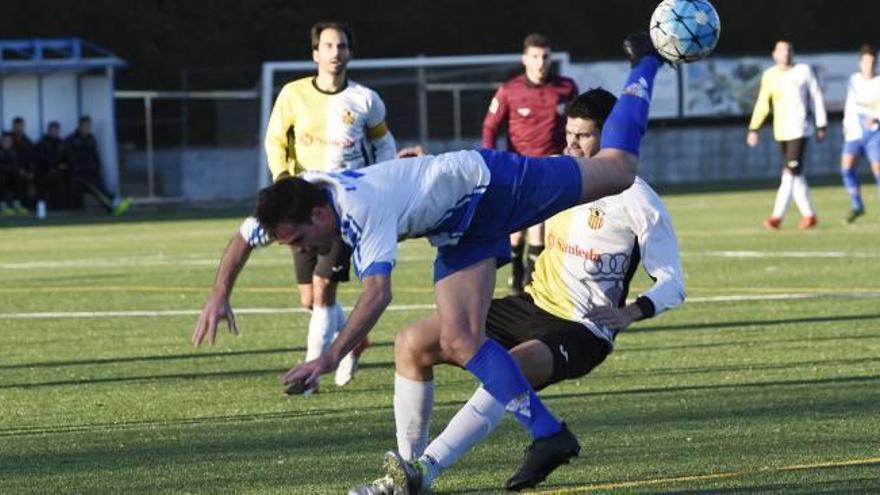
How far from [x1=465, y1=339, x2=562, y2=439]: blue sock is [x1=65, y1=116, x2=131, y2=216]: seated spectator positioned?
31062 mm

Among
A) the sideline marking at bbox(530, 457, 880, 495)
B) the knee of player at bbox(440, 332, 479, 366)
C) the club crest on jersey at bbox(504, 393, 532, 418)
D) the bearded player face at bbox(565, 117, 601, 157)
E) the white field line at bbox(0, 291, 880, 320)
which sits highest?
the bearded player face at bbox(565, 117, 601, 157)

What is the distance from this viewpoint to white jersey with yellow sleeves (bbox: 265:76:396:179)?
12.8 m

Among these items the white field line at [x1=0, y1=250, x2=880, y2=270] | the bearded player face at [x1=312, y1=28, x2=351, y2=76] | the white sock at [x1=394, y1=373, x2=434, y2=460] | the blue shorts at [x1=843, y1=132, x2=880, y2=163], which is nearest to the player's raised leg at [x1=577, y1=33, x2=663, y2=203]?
the white sock at [x1=394, y1=373, x2=434, y2=460]

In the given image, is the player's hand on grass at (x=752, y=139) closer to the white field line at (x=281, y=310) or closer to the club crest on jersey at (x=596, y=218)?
the white field line at (x=281, y=310)

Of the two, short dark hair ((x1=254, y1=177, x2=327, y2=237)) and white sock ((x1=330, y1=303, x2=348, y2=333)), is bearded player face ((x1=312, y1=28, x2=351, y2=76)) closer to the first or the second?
white sock ((x1=330, y1=303, x2=348, y2=333))

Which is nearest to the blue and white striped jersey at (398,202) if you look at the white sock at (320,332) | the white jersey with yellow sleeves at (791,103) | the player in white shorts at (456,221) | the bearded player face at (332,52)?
the player in white shorts at (456,221)

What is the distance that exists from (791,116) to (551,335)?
17.2 m

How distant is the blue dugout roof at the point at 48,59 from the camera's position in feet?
128

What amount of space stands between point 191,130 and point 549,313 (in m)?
35.3

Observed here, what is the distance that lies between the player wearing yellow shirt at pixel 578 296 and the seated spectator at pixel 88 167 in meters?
29.8

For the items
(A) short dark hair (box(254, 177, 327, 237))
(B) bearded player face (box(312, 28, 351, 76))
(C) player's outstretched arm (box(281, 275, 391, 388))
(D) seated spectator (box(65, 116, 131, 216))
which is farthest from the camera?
(D) seated spectator (box(65, 116, 131, 216))

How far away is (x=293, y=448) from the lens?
32.1 feet

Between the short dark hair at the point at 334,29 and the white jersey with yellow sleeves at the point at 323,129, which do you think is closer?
the short dark hair at the point at 334,29

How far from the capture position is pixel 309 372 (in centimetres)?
698
